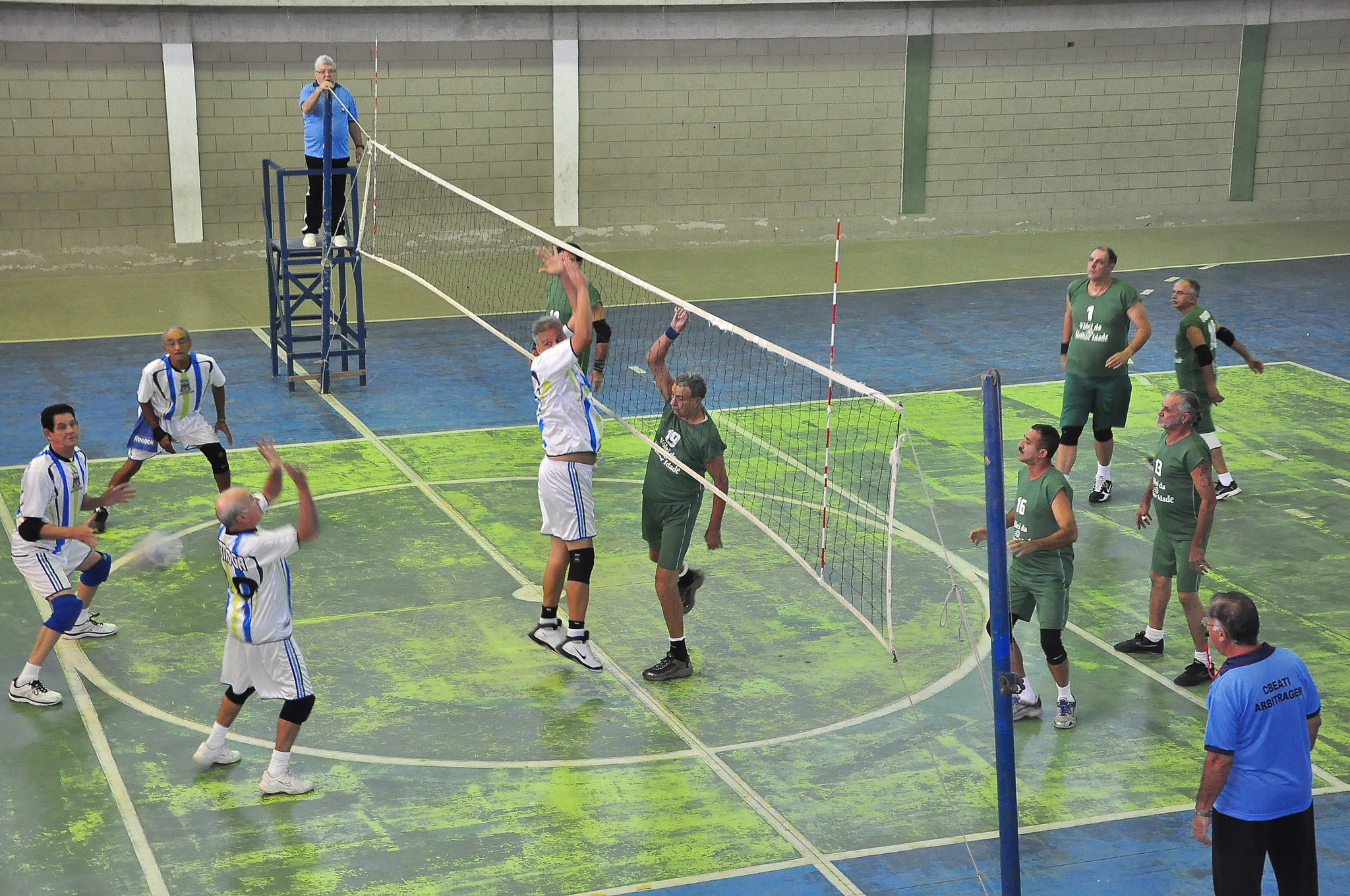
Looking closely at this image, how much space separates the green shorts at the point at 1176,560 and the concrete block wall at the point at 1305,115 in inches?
788

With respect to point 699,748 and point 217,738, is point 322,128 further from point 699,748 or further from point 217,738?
point 699,748

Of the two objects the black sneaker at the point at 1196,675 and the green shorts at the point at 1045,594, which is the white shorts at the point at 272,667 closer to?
the green shorts at the point at 1045,594

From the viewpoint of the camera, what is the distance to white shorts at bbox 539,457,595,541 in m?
9.95

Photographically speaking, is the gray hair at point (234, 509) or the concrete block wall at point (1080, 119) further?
the concrete block wall at point (1080, 119)

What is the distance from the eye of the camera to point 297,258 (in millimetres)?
19078

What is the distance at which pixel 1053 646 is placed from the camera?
916 cm

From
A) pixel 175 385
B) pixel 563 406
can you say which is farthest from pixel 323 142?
pixel 563 406

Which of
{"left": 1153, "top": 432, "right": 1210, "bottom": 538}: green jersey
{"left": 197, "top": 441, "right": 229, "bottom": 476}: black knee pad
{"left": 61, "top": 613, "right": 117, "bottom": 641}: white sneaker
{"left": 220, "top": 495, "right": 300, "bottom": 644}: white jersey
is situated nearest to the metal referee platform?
{"left": 197, "top": 441, "right": 229, "bottom": 476}: black knee pad

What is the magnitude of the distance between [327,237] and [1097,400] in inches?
338

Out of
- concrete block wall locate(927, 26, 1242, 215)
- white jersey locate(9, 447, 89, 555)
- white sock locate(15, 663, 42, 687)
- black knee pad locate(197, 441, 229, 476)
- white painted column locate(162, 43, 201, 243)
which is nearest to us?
white jersey locate(9, 447, 89, 555)

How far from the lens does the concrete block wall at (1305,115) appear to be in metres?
27.2

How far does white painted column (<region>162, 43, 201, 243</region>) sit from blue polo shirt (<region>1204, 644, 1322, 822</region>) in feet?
63.9

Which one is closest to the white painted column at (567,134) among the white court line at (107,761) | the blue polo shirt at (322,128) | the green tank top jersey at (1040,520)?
the blue polo shirt at (322,128)

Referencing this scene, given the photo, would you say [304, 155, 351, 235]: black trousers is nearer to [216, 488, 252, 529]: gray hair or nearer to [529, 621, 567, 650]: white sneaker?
[529, 621, 567, 650]: white sneaker
